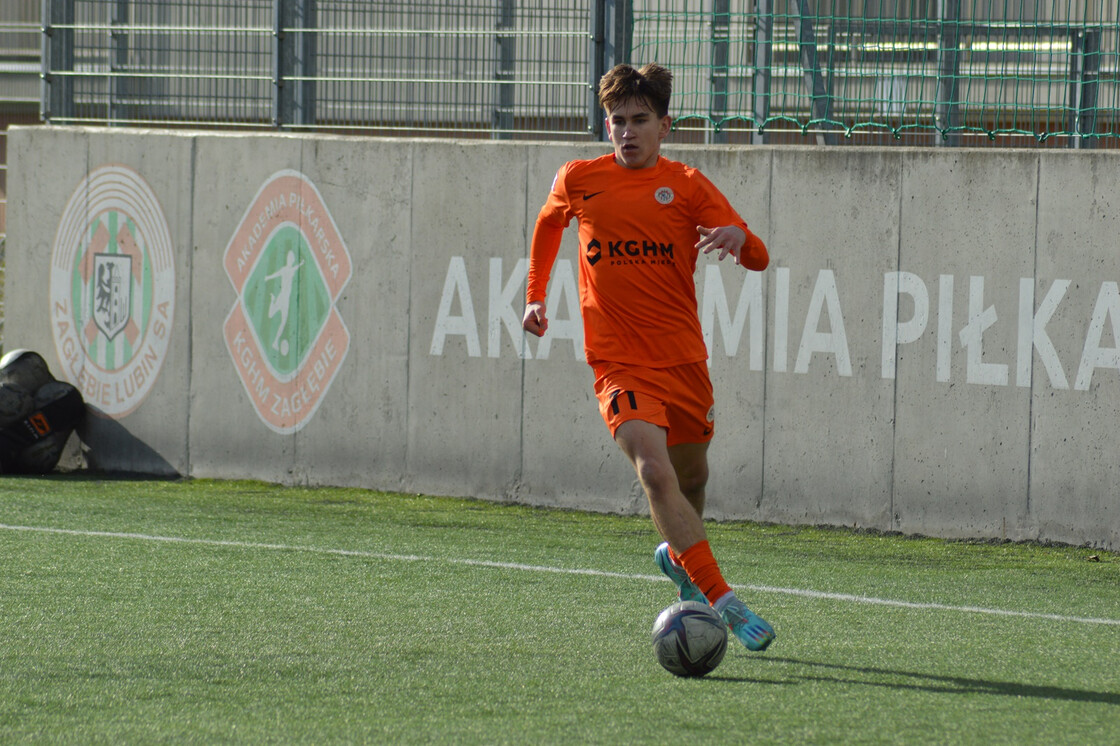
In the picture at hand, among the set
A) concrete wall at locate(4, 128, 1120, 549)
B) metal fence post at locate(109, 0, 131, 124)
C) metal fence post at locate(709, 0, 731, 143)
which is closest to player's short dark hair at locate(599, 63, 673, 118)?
concrete wall at locate(4, 128, 1120, 549)

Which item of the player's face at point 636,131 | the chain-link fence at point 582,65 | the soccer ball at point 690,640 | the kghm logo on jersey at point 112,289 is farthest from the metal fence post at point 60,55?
the soccer ball at point 690,640

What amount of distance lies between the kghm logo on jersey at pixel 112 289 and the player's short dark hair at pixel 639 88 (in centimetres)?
634

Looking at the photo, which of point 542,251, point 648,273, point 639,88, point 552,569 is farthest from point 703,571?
point 552,569

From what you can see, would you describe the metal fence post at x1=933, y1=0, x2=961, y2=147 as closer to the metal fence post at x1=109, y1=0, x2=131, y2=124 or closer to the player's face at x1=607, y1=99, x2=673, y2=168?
the player's face at x1=607, y1=99, x2=673, y2=168

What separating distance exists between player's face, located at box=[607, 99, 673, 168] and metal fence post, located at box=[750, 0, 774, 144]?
4.19m

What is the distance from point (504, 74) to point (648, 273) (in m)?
5.38

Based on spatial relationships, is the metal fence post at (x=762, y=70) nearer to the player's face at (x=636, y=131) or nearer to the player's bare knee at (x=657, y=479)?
the player's face at (x=636, y=131)

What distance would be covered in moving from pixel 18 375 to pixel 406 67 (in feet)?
11.3

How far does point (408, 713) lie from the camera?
4.28m

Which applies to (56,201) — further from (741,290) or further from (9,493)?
(741,290)

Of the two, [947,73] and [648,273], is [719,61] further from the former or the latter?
[648,273]

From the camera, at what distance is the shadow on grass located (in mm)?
4520

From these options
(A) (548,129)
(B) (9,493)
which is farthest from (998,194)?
(B) (9,493)

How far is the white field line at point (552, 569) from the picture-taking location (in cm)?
621
